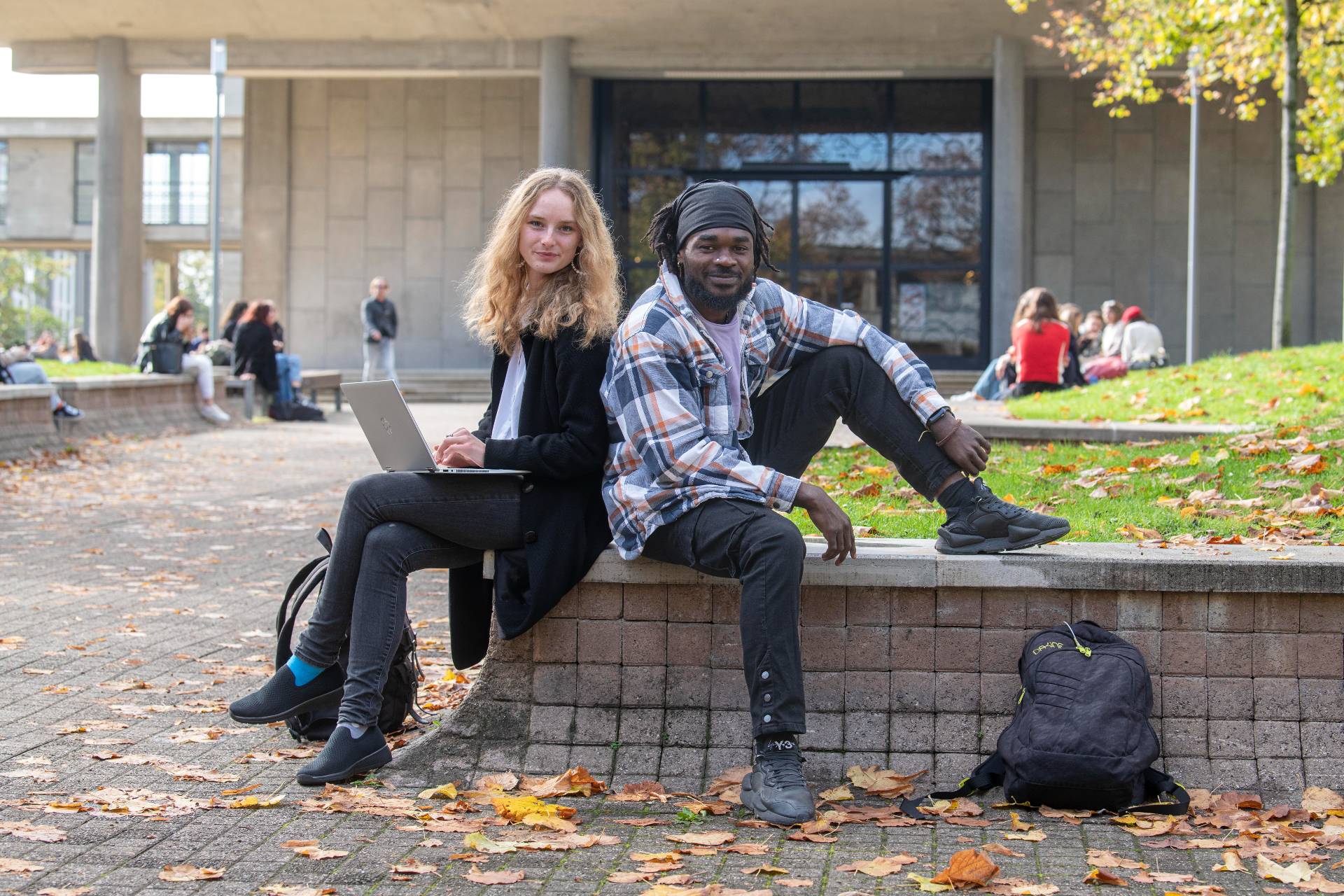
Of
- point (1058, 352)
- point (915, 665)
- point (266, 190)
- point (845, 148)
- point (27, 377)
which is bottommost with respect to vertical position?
point (915, 665)

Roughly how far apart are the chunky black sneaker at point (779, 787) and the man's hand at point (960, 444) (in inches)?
38.1

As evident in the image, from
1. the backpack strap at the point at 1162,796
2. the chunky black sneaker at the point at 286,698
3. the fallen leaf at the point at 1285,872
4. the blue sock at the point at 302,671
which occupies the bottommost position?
the fallen leaf at the point at 1285,872

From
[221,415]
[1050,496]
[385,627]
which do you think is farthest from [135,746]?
[221,415]

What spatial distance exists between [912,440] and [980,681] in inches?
29.3

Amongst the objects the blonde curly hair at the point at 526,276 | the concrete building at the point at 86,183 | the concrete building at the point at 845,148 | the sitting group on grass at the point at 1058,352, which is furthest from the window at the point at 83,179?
the blonde curly hair at the point at 526,276

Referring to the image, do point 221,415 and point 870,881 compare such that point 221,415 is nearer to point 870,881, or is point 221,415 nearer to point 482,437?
point 482,437

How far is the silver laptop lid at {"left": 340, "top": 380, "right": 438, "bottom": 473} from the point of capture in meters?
4.55

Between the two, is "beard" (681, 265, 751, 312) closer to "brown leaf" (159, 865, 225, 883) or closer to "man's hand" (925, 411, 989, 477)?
"man's hand" (925, 411, 989, 477)

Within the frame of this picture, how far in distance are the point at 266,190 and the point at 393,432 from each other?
28.6m

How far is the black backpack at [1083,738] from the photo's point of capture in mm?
4109

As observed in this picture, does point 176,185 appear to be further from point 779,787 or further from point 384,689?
A: point 779,787

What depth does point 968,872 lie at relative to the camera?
3.55 metres

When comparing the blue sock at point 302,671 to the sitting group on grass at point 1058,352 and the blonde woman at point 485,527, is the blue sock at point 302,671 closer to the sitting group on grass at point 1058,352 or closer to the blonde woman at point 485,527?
the blonde woman at point 485,527

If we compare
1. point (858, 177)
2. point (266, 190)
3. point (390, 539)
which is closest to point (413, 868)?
point (390, 539)
